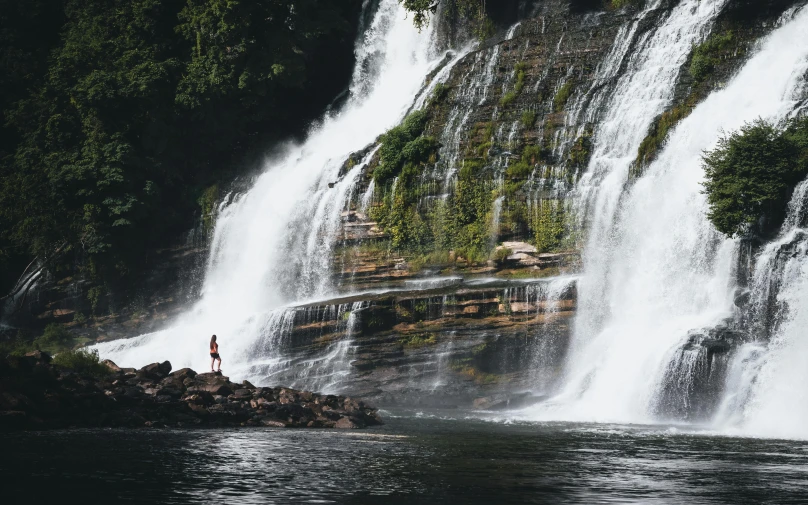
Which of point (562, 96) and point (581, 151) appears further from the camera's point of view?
point (562, 96)

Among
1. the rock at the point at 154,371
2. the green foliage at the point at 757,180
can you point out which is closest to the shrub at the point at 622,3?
the green foliage at the point at 757,180

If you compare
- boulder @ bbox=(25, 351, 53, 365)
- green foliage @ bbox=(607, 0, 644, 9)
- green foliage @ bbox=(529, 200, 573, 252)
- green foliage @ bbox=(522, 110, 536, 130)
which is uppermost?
green foliage @ bbox=(607, 0, 644, 9)

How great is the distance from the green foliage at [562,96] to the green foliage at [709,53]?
5.18 m

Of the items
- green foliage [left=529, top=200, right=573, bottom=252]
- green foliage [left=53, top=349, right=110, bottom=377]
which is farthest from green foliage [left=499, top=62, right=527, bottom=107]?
green foliage [left=53, top=349, right=110, bottom=377]

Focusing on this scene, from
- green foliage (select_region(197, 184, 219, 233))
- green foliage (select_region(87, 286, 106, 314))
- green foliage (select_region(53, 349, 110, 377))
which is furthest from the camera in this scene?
green foliage (select_region(87, 286, 106, 314))

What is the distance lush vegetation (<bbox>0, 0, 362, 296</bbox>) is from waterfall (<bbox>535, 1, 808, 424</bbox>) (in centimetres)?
2190

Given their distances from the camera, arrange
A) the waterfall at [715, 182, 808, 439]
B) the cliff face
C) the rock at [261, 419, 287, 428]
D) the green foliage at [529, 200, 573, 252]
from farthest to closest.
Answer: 1. the green foliage at [529, 200, 573, 252]
2. the cliff face
3. the waterfall at [715, 182, 808, 439]
4. the rock at [261, 419, 287, 428]

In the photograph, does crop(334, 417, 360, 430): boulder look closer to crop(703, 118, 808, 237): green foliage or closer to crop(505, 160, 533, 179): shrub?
crop(703, 118, 808, 237): green foliage

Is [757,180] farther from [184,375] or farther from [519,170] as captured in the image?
[184,375]

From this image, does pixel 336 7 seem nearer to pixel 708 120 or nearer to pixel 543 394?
pixel 708 120

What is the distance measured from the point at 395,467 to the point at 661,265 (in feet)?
59.5

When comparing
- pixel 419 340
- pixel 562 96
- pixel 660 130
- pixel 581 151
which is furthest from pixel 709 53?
pixel 419 340

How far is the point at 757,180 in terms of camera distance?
28.1 meters

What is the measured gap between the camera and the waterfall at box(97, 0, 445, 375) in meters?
40.0
